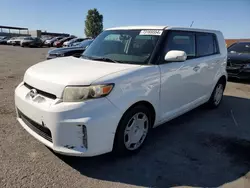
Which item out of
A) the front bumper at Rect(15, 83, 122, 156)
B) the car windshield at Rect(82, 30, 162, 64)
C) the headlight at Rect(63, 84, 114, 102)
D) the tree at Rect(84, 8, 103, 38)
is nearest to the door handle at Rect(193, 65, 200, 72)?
the car windshield at Rect(82, 30, 162, 64)

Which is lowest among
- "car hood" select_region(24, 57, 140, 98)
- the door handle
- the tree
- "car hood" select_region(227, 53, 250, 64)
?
"car hood" select_region(227, 53, 250, 64)

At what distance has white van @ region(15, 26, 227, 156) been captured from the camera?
8.39ft

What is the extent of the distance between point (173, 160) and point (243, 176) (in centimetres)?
85

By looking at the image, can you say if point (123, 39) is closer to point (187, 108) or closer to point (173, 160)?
point (187, 108)

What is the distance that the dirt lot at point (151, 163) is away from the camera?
8.79 ft

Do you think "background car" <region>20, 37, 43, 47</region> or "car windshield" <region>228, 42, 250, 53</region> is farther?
"background car" <region>20, 37, 43, 47</region>

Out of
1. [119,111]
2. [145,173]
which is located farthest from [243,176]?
[119,111]

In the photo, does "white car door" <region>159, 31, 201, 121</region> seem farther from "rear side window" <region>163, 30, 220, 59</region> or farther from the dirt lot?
the dirt lot

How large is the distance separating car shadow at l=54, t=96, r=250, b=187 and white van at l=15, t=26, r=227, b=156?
0.83ft

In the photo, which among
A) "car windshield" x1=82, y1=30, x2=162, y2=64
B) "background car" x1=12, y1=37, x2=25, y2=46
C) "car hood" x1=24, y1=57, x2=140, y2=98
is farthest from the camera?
"background car" x1=12, y1=37, x2=25, y2=46

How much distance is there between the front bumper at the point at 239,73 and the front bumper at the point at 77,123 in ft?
23.6

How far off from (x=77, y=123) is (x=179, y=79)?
1.88 meters

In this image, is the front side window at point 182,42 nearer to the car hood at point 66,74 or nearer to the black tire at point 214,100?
the car hood at point 66,74

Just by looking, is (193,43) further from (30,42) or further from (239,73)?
(30,42)
